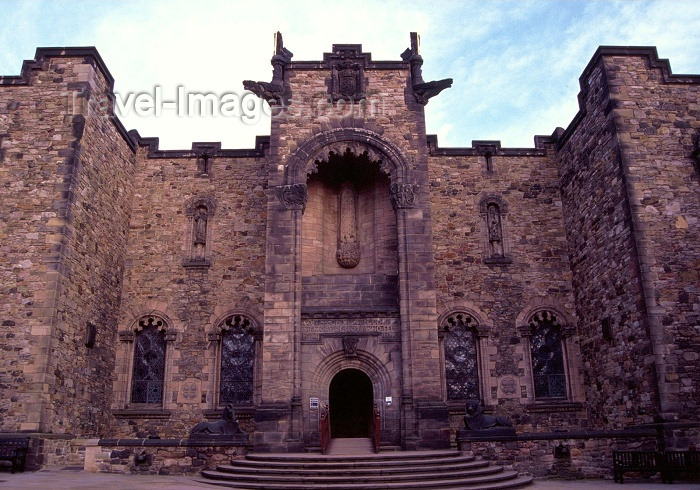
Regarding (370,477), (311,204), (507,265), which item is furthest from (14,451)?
(507,265)

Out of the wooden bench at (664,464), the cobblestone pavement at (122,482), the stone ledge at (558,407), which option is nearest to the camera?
the cobblestone pavement at (122,482)

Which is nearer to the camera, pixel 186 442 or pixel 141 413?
pixel 186 442

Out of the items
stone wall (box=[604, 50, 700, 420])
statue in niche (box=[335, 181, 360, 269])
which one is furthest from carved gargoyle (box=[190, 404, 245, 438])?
stone wall (box=[604, 50, 700, 420])

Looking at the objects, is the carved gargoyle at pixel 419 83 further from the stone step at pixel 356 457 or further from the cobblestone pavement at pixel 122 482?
the cobblestone pavement at pixel 122 482

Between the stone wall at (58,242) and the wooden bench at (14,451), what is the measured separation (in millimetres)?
422

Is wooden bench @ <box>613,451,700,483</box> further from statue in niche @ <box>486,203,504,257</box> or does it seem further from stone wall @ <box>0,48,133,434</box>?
stone wall @ <box>0,48,133,434</box>

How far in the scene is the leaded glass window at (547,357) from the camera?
1900cm

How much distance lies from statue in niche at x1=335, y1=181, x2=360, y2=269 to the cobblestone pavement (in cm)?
786

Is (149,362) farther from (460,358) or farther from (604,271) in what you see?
(604,271)

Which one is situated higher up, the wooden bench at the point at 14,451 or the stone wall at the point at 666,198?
the stone wall at the point at 666,198

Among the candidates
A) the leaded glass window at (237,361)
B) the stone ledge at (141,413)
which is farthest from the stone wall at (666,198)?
the stone ledge at (141,413)

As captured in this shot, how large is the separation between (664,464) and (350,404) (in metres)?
8.64

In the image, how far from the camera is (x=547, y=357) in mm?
19297

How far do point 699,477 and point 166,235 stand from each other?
16.6m
